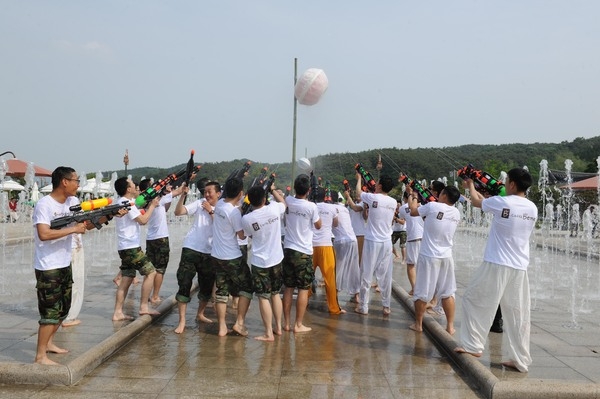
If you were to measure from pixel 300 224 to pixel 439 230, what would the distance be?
166cm

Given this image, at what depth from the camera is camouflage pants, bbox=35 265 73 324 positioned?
14.6 feet

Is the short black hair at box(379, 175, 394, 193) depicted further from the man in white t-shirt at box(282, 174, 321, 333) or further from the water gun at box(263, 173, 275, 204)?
the water gun at box(263, 173, 275, 204)

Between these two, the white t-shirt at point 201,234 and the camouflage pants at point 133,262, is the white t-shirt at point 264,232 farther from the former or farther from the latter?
the camouflage pants at point 133,262

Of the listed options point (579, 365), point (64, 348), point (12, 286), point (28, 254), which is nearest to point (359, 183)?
point (579, 365)

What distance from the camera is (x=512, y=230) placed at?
4.72 metres

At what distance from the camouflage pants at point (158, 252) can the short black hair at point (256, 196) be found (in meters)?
1.98

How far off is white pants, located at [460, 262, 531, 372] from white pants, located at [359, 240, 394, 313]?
2.19 m

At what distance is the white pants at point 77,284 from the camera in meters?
5.96

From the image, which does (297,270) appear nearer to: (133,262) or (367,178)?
(133,262)

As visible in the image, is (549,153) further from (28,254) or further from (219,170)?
(28,254)

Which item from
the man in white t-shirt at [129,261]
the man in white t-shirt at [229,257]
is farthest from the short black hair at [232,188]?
the man in white t-shirt at [129,261]

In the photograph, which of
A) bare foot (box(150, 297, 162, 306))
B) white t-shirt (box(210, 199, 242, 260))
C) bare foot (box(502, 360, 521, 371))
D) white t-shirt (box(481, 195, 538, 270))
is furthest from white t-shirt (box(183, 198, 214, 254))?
bare foot (box(502, 360, 521, 371))

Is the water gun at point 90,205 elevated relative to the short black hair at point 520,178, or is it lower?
lower

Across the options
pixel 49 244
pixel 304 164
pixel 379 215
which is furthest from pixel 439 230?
pixel 304 164
